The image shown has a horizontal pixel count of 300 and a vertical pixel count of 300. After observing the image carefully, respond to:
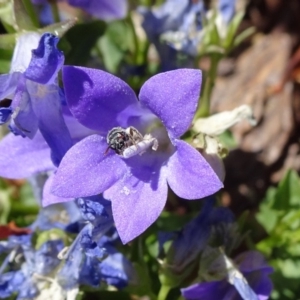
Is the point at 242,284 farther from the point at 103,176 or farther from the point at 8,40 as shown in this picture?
the point at 8,40

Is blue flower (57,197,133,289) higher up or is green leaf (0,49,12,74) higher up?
green leaf (0,49,12,74)

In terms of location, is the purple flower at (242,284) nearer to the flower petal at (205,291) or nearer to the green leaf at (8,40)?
the flower petal at (205,291)

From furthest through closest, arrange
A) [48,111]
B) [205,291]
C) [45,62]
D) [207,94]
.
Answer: [207,94]
[205,291]
[48,111]
[45,62]

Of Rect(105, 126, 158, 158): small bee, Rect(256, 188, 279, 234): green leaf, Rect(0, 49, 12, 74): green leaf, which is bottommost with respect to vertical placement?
Rect(256, 188, 279, 234): green leaf

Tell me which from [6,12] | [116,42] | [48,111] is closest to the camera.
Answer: [48,111]

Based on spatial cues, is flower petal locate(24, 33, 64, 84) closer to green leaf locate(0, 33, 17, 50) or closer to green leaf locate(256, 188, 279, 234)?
green leaf locate(0, 33, 17, 50)

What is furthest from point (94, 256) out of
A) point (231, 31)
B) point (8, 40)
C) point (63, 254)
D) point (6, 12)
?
point (231, 31)

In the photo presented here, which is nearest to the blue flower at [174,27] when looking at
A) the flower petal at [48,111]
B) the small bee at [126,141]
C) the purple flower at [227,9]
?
the purple flower at [227,9]

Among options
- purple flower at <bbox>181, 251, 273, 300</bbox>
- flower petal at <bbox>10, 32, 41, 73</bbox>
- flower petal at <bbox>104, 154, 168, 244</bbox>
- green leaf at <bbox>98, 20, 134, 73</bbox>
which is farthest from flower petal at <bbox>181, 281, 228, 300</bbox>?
green leaf at <bbox>98, 20, 134, 73</bbox>
